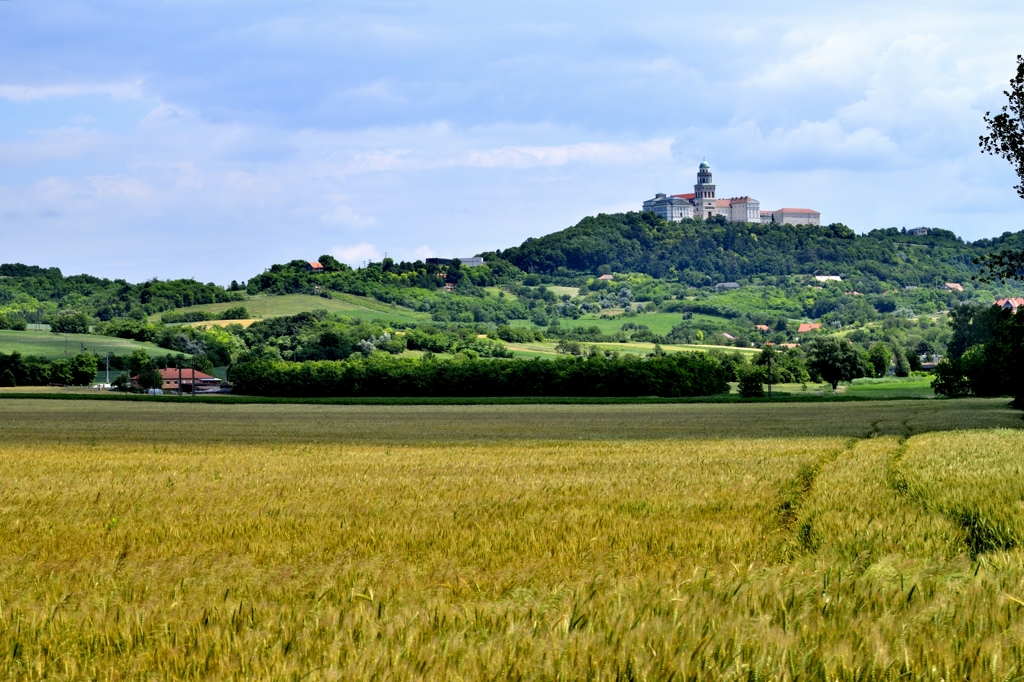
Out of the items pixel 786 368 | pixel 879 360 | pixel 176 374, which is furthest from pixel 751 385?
pixel 176 374

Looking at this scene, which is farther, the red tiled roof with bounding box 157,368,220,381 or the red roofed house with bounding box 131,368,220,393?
the red tiled roof with bounding box 157,368,220,381

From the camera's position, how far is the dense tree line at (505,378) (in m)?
102

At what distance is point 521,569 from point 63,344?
529 ft

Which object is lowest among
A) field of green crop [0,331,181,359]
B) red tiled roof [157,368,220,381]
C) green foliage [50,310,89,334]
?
red tiled roof [157,368,220,381]

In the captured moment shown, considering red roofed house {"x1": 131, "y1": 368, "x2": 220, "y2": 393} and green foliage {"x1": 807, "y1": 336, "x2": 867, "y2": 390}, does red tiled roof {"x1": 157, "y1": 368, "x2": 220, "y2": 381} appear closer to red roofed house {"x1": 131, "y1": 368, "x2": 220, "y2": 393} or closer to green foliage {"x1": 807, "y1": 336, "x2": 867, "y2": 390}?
red roofed house {"x1": 131, "y1": 368, "x2": 220, "y2": 393}

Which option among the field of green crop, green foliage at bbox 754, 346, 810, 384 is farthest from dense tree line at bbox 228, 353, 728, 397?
the field of green crop

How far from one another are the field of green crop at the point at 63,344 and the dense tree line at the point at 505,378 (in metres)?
53.1

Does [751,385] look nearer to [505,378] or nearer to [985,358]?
[985,358]

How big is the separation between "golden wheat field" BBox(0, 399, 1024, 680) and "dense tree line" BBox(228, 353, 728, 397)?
7552cm

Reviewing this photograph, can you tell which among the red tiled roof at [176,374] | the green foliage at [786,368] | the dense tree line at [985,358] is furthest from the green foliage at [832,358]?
the red tiled roof at [176,374]

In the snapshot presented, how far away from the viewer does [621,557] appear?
1070 cm

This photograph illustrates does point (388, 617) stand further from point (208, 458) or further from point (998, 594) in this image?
point (208, 458)

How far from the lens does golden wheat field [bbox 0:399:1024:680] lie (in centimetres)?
612

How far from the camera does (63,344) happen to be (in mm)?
155875
